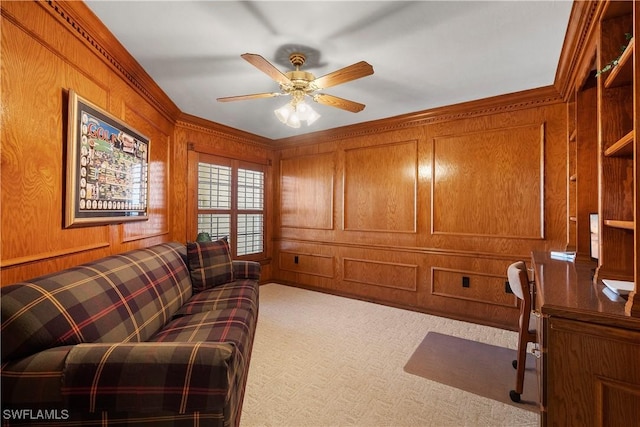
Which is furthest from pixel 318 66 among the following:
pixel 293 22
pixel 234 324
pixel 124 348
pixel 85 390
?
pixel 85 390

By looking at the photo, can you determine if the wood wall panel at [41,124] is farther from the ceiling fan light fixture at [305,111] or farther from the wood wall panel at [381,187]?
the wood wall panel at [381,187]

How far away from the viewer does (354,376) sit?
2061mm

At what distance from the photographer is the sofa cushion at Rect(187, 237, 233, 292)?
2.53 metres

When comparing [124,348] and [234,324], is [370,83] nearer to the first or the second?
[234,324]

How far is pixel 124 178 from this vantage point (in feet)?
7.39

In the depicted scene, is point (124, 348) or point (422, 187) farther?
point (422, 187)

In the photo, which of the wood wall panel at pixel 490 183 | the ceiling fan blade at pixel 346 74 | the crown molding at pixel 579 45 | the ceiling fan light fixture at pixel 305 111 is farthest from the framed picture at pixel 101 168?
the wood wall panel at pixel 490 183

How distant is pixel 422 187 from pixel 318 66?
6.41 feet

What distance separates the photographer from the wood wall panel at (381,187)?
353cm

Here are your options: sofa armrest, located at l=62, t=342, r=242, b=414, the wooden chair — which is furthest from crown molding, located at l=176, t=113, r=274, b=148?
the wooden chair

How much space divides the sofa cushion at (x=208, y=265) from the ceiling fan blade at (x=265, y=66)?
5.45ft

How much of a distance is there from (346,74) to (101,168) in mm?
1828

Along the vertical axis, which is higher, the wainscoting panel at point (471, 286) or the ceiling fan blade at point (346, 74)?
the ceiling fan blade at point (346, 74)

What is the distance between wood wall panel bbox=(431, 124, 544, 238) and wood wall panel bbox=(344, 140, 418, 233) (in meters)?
0.29
